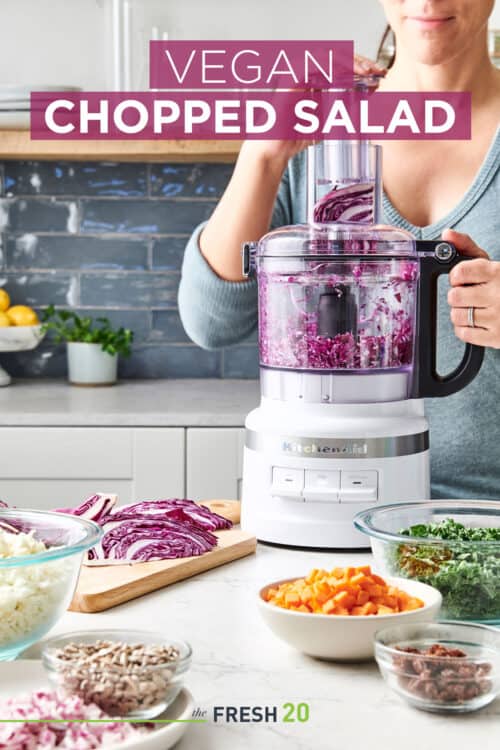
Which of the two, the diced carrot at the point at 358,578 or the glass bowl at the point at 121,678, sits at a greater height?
the diced carrot at the point at 358,578

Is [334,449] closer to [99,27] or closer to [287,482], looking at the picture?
[287,482]

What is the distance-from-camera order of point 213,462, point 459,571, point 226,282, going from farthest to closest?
point 213,462
point 226,282
point 459,571

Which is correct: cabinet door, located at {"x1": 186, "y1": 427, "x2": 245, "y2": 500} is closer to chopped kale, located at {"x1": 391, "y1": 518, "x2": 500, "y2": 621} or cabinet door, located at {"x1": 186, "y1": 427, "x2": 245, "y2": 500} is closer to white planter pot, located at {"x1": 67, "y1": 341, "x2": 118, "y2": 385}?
white planter pot, located at {"x1": 67, "y1": 341, "x2": 118, "y2": 385}

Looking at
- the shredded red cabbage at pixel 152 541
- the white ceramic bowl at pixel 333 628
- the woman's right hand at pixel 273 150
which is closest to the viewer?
the white ceramic bowl at pixel 333 628

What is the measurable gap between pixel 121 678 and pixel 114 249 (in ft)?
8.06

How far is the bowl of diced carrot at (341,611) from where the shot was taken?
0.88 meters

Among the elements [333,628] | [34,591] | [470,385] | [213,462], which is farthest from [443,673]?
[213,462]

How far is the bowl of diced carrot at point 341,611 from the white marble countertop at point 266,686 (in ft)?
0.09

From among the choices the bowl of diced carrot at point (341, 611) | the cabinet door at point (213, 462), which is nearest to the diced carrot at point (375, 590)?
the bowl of diced carrot at point (341, 611)

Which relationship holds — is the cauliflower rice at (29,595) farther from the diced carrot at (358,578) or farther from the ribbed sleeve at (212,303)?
the ribbed sleeve at (212,303)

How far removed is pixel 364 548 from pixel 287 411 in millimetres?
191

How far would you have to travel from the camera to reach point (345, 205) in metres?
1.39

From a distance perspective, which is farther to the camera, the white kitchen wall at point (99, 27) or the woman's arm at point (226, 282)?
the white kitchen wall at point (99, 27)

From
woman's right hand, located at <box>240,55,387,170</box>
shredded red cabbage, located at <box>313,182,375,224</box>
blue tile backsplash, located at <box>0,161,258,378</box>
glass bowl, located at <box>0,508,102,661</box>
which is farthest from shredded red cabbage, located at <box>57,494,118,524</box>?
blue tile backsplash, located at <box>0,161,258,378</box>
